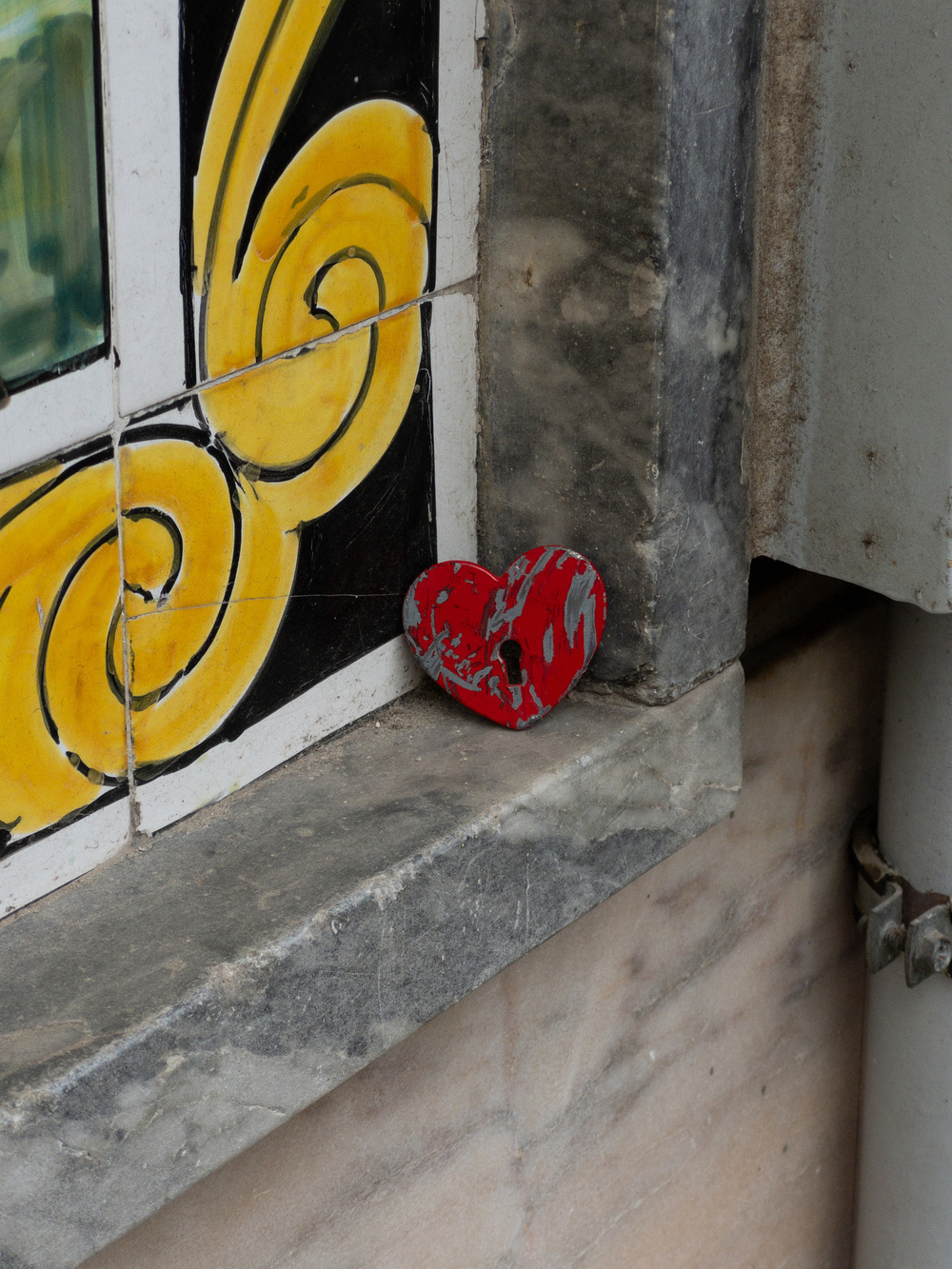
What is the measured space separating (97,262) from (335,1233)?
34.3 inches

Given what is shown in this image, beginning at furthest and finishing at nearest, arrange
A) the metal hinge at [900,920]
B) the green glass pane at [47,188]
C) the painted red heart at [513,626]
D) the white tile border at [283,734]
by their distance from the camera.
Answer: the metal hinge at [900,920] → the painted red heart at [513,626] → the white tile border at [283,734] → the green glass pane at [47,188]

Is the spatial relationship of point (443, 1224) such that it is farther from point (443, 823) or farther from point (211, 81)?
point (211, 81)

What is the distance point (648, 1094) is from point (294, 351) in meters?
0.98

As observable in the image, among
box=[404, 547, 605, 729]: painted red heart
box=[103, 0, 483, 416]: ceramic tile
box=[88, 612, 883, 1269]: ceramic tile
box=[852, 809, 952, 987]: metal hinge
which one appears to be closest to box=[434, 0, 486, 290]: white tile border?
box=[103, 0, 483, 416]: ceramic tile

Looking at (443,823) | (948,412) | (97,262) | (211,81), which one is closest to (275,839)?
(443,823)

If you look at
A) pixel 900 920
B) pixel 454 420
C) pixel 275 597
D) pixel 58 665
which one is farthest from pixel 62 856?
pixel 900 920

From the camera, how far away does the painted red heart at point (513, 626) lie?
1166 mm

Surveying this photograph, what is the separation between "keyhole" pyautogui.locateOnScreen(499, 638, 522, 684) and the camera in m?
1.18

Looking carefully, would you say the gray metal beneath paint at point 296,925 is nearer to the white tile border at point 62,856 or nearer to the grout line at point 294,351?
the white tile border at point 62,856

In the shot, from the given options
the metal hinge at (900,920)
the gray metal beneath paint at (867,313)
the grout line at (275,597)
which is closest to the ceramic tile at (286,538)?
the grout line at (275,597)

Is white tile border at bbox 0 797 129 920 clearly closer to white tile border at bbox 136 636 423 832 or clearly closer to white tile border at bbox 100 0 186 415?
white tile border at bbox 136 636 423 832

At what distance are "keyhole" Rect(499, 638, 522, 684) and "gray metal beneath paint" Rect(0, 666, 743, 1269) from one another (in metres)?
0.05

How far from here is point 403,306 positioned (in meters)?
1.14

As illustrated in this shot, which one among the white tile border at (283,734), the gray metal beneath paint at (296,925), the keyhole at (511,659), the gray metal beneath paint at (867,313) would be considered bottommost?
the gray metal beneath paint at (296,925)
